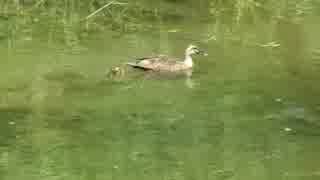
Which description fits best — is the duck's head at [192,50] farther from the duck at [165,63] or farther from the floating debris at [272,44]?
the floating debris at [272,44]

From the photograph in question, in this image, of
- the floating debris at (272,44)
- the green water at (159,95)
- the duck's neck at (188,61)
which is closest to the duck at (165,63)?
the duck's neck at (188,61)

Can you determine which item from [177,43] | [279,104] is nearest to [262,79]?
[279,104]

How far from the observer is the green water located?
846cm

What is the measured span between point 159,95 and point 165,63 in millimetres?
1299

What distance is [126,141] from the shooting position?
29.6ft

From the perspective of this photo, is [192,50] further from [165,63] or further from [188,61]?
[165,63]

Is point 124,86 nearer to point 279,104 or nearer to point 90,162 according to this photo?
point 279,104

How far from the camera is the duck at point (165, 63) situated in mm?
11977

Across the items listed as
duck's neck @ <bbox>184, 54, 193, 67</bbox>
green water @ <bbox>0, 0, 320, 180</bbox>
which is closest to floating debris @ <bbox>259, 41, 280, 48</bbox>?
green water @ <bbox>0, 0, 320, 180</bbox>

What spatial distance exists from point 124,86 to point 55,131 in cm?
221

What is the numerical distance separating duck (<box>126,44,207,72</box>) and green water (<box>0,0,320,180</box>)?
5.8 inches

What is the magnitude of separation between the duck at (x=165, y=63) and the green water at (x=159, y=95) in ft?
0.48

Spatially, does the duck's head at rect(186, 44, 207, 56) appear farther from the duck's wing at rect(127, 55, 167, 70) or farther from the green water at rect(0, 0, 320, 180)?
the duck's wing at rect(127, 55, 167, 70)

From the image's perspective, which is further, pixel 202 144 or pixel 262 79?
pixel 262 79
